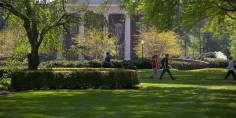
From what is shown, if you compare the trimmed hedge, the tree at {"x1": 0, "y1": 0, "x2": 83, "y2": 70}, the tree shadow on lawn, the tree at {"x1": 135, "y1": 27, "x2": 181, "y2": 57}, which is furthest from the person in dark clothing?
the tree at {"x1": 135, "y1": 27, "x2": 181, "y2": 57}

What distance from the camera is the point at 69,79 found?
18250mm

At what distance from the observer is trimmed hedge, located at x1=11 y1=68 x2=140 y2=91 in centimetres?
1798

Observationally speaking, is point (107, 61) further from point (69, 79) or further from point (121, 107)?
point (121, 107)

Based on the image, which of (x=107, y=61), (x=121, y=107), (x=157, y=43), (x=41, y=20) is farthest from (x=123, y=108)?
(x=157, y=43)

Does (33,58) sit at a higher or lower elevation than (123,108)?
higher

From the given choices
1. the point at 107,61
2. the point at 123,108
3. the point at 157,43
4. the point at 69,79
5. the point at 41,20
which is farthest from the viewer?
the point at 157,43

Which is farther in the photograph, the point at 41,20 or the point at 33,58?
the point at 33,58

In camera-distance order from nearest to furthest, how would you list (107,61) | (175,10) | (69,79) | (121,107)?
1. (121,107)
2. (69,79)
3. (175,10)
4. (107,61)

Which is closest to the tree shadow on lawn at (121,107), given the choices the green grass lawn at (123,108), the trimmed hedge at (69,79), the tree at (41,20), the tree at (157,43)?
the green grass lawn at (123,108)

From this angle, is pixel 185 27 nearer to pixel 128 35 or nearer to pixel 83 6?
pixel 83 6

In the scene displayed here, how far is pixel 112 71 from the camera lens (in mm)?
18562

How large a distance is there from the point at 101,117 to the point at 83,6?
41.4ft

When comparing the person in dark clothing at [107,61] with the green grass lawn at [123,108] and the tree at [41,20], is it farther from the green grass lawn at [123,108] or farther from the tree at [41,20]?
the green grass lawn at [123,108]

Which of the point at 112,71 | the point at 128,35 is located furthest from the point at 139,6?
the point at 128,35
